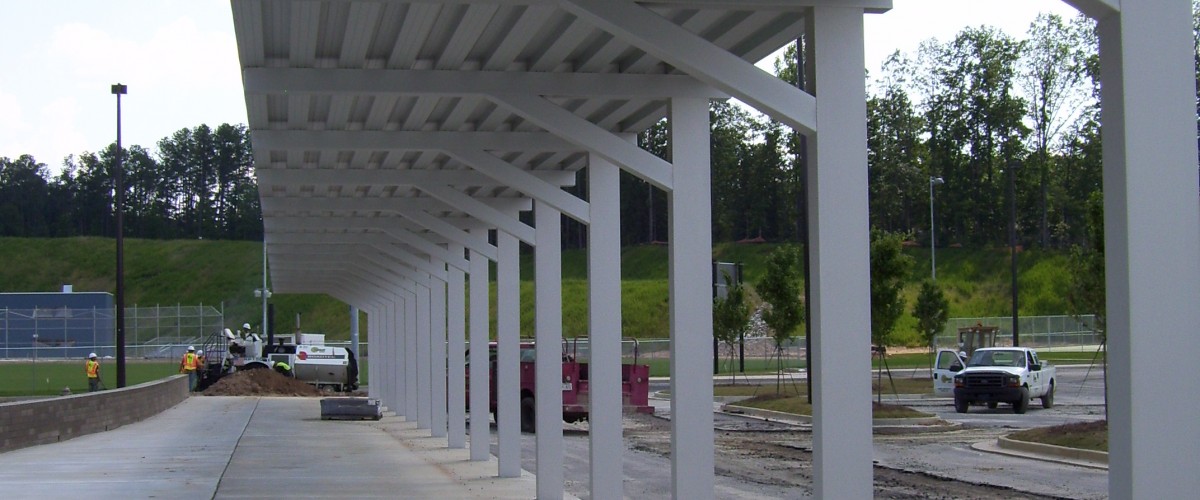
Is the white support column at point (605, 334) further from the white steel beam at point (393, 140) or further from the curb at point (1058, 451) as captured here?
the curb at point (1058, 451)

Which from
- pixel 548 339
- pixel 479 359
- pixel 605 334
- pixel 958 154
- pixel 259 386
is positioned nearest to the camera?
pixel 605 334

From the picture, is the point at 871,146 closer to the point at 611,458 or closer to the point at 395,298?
the point at 395,298

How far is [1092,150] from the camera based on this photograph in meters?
86.2

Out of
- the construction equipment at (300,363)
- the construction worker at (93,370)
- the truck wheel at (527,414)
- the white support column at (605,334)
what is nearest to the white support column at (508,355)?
the white support column at (605,334)

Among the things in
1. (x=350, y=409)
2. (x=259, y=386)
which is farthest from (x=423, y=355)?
(x=259, y=386)

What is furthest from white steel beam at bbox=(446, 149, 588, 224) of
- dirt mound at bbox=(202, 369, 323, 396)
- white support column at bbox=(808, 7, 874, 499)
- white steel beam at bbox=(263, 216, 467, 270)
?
dirt mound at bbox=(202, 369, 323, 396)

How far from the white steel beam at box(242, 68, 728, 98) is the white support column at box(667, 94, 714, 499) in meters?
1.49

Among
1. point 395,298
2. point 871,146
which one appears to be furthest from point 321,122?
point 871,146

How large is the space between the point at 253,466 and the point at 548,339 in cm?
642

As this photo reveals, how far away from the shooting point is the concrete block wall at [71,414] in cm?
2220

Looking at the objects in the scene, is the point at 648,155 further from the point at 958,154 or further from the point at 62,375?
the point at 958,154

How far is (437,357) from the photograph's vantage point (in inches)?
1040

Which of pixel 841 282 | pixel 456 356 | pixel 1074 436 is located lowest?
pixel 1074 436

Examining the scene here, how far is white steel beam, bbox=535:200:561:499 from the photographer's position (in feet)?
50.8
